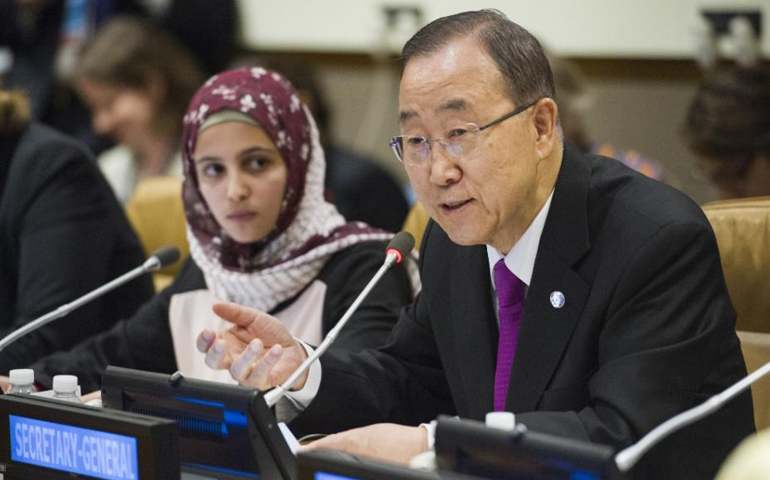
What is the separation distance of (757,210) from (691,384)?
2.14 ft

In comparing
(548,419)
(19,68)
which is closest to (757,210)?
(548,419)

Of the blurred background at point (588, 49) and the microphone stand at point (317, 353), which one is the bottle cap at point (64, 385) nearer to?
the microphone stand at point (317, 353)

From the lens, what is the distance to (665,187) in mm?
2135

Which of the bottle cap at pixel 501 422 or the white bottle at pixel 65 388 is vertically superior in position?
the bottle cap at pixel 501 422

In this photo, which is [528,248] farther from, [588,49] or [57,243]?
[588,49]

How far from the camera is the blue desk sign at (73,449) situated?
1671 mm

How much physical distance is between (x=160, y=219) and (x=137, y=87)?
1679 millimetres

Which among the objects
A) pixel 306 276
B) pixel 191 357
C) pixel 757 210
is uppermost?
pixel 757 210

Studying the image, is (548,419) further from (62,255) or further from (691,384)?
(62,255)

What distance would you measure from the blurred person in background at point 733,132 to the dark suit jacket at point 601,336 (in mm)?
1518

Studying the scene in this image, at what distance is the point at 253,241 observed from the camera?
2854 millimetres

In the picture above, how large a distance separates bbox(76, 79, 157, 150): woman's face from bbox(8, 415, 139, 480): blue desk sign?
3514 mm

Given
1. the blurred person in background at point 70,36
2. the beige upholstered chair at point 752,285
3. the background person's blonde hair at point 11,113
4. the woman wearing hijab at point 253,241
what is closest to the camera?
the beige upholstered chair at point 752,285

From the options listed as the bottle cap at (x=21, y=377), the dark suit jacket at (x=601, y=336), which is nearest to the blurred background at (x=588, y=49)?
the dark suit jacket at (x=601, y=336)
